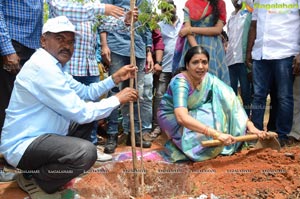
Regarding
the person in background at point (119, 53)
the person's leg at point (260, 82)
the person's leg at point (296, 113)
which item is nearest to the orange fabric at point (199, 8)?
the person in background at point (119, 53)

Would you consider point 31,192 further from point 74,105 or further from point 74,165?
point 74,105

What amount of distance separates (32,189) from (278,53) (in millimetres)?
2804

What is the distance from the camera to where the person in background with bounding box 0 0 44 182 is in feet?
10.5

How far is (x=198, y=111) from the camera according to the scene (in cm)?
388

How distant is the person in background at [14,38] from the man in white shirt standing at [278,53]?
7.77 ft

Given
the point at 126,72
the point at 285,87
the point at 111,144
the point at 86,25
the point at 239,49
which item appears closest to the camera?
the point at 126,72

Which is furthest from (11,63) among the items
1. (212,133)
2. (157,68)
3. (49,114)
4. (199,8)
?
(157,68)

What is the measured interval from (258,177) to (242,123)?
2.79 feet

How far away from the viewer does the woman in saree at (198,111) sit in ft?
12.2

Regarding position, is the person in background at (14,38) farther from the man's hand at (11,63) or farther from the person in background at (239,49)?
the person in background at (239,49)

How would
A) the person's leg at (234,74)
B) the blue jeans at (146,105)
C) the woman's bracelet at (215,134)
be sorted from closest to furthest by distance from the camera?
1. the woman's bracelet at (215,134)
2. the blue jeans at (146,105)
3. the person's leg at (234,74)

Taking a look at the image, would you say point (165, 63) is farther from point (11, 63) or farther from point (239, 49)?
point (11, 63)

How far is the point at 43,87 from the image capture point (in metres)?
2.58

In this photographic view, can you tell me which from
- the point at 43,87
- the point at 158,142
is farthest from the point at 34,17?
the point at 158,142
